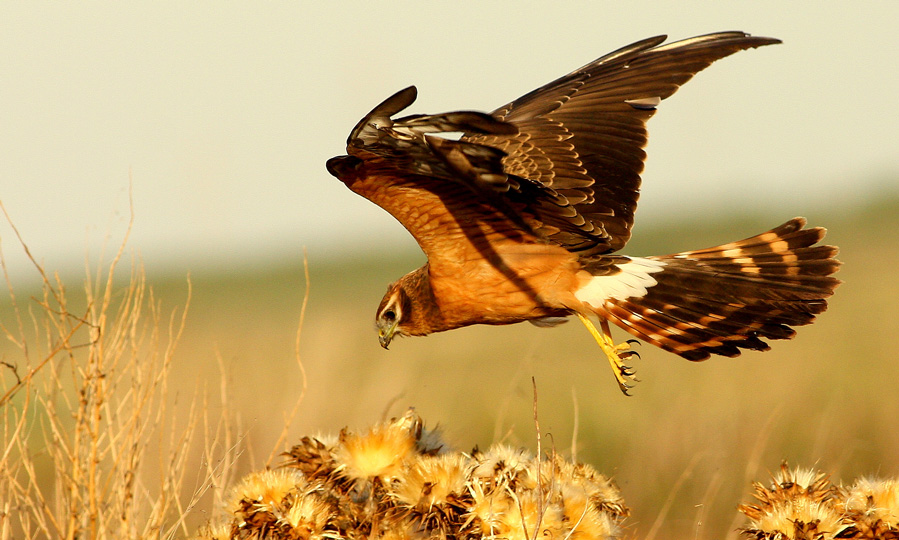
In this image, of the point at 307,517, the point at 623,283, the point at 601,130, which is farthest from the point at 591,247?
the point at 307,517

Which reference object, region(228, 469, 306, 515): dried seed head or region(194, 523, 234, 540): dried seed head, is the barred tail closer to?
region(228, 469, 306, 515): dried seed head

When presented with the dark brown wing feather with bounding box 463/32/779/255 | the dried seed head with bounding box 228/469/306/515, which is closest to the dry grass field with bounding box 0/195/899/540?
the dried seed head with bounding box 228/469/306/515

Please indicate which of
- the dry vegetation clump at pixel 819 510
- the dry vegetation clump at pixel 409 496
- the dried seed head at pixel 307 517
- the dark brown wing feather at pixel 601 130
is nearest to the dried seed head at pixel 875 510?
the dry vegetation clump at pixel 819 510

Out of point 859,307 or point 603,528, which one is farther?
point 859,307

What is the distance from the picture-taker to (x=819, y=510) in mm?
2744

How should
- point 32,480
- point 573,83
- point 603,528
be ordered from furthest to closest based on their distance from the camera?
point 573,83 < point 32,480 < point 603,528

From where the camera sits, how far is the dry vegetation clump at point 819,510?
2705mm

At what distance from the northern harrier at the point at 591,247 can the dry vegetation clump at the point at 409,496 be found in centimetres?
177

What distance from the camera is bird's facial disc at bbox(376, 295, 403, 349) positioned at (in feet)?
19.1

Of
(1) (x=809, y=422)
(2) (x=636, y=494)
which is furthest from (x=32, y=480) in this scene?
(1) (x=809, y=422)

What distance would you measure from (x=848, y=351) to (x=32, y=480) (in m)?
12.1

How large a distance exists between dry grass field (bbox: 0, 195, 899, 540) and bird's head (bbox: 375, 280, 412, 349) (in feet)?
2.18

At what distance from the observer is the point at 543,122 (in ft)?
18.5

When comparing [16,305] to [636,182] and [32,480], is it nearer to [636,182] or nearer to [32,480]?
[32,480]
